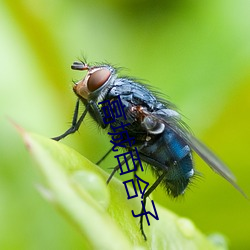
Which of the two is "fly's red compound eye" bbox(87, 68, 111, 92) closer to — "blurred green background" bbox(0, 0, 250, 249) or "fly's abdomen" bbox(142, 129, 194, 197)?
"fly's abdomen" bbox(142, 129, 194, 197)

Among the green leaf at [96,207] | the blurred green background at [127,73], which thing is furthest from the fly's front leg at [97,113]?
the blurred green background at [127,73]

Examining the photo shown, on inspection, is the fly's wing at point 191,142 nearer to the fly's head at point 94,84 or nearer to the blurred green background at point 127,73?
the fly's head at point 94,84

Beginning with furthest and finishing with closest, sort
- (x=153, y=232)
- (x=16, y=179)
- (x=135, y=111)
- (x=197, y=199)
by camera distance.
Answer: (x=197, y=199), (x=16, y=179), (x=135, y=111), (x=153, y=232)

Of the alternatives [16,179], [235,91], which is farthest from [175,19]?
[16,179]

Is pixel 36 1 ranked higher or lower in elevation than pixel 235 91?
lower

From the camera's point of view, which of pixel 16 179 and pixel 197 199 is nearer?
pixel 16 179

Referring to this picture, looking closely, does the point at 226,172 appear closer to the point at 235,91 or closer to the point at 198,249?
the point at 198,249

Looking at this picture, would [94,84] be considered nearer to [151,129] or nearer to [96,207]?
[151,129]
